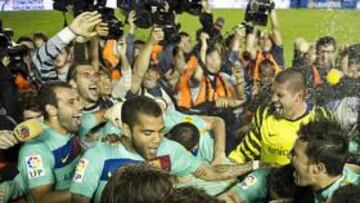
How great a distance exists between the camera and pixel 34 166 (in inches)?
150

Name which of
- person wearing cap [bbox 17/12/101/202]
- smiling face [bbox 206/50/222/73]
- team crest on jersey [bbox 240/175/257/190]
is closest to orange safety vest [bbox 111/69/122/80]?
smiling face [bbox 206/50/222/73]

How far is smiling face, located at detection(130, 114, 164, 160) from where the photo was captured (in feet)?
11.6

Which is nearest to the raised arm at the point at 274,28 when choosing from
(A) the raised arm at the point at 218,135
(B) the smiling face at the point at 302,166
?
(A) the raised arm at the point at 218,135

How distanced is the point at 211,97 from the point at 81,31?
5.71 feet

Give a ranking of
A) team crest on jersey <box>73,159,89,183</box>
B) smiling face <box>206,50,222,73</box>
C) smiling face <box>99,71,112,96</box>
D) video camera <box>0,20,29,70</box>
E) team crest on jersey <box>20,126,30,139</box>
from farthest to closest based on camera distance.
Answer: smiling face <box>206,50,222,73</box> < video camera <box>0,20,29,70</box> < smiling face <box>99,71,112,96</box> < team crest on jersey <box>20,126,30,139</box> < team crest on jersey <box>73,159,89,183</box>

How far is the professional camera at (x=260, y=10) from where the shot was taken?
20.9ft

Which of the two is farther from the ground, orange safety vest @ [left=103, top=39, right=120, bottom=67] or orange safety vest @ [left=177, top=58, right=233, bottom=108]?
orange safety vest @ [left=103, top=39, right=120, bottom=67]

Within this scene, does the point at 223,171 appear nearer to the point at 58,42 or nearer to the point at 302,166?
the point at 302,166

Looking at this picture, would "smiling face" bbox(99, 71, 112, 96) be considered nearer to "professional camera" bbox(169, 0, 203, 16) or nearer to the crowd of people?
the crowd of people

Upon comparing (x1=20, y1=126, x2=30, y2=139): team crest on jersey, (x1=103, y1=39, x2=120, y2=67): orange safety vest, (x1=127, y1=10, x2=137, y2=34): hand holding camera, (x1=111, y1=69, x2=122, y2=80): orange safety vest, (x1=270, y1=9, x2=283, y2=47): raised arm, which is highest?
(x1=127, y1=10, x2=137, y2=34): hand holding camera

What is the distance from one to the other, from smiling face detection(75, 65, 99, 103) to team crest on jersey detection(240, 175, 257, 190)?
1375 mm

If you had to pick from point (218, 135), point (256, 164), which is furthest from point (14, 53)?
point (256, 164)

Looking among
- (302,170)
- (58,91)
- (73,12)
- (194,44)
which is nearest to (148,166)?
(302,170)

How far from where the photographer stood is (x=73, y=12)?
5.25m
